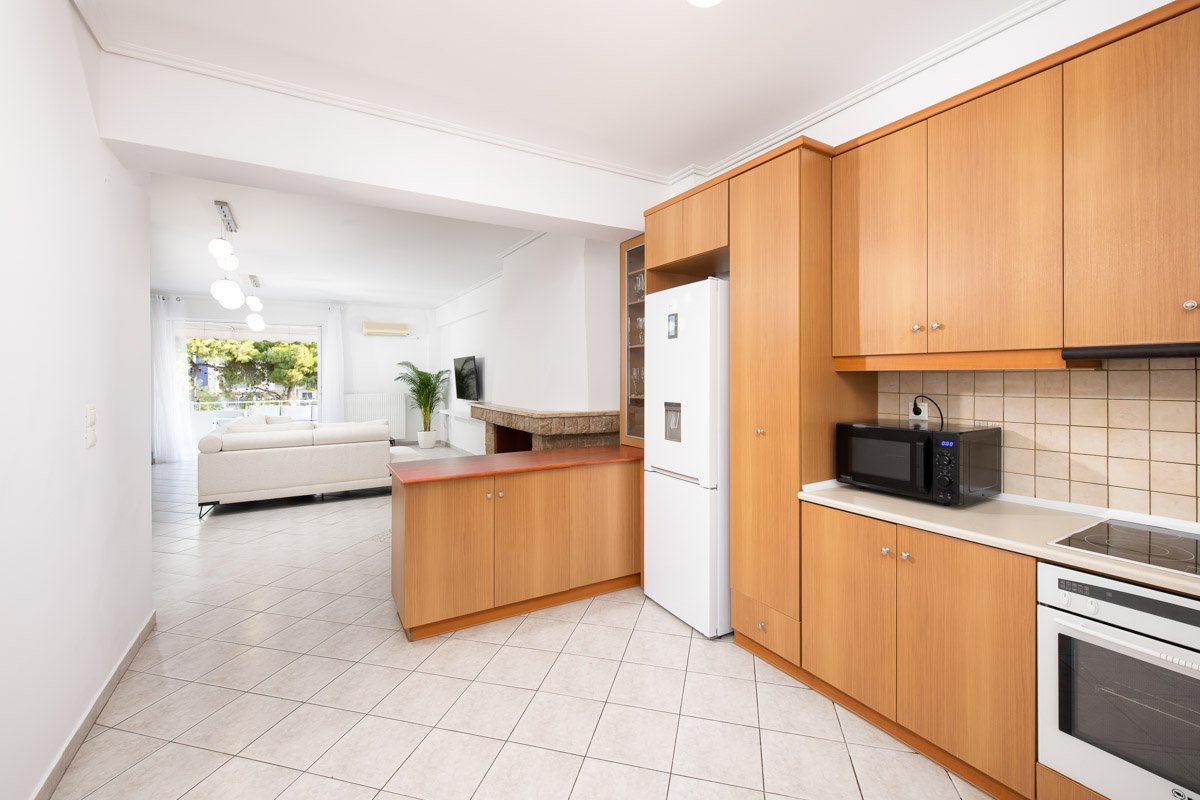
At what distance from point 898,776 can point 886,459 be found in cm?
108

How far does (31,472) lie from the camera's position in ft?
4.92

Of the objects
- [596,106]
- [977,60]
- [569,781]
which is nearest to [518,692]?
[569,781]

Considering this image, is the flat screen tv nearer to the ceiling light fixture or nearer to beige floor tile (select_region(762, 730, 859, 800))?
the ceiling light fixture

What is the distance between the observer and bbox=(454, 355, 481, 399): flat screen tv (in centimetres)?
765

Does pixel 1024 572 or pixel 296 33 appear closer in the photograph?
pixel 1024 572

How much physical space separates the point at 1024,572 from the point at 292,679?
282cm

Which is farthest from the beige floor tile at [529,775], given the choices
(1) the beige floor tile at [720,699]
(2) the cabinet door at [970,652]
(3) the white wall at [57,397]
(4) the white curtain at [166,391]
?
(4) the white curtain at [166,391]

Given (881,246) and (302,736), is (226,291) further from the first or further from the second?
(881,246)

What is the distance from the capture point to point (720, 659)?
243 centimetres

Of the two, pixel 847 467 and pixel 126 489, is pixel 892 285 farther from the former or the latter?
pixel 126 489

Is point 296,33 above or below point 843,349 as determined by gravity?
above

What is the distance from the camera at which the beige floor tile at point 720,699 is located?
79.3 inches

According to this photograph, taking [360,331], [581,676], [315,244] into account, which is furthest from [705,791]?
[360,331]

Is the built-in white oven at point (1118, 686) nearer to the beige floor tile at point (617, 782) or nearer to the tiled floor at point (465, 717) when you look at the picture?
the tiled floor at point (465, 717)
